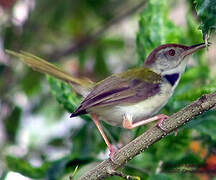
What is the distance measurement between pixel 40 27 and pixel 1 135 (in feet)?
4.16

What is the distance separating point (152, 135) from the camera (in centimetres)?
274

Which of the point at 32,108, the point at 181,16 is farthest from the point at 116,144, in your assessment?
the point at 181,16

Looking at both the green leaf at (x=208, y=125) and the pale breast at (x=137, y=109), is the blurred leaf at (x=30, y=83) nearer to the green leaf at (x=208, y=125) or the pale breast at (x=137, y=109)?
the pale breast at (x=137, y=109)

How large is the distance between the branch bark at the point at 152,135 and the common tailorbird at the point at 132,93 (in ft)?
1.85

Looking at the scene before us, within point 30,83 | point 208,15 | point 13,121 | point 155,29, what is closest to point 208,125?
point 155,29

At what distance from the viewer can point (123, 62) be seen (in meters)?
6.66

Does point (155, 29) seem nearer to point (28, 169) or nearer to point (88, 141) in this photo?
point (88, 141)

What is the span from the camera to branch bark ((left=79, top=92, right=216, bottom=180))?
8.44 feet

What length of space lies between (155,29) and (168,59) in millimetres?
266

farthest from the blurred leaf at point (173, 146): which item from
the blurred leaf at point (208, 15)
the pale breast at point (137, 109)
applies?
the blurred leaf at point (208, 15)

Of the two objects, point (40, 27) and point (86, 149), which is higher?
point (40, 27)

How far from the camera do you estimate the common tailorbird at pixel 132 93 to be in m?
3.50

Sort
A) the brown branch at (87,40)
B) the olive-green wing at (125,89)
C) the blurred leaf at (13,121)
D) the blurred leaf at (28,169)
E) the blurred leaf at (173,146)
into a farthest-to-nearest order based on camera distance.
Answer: the brown branch at (87,40) → the blurred leaf at (13,121) → the blurred leaf at (28,169) → the blurred leaf at (173,146) → the olive-green wing at (125,89)

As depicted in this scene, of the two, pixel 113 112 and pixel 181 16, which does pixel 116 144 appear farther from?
pixel 181 16
